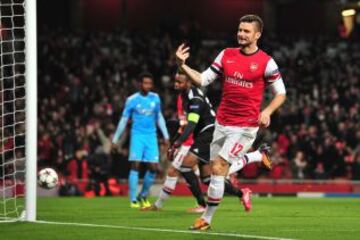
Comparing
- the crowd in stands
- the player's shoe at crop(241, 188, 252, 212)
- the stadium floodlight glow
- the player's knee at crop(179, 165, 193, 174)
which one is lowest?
the crowd in stands

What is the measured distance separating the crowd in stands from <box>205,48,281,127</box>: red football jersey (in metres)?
12.4

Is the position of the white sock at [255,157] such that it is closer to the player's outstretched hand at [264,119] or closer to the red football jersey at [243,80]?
the red football jersey at [243,80]

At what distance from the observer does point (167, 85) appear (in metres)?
28.9

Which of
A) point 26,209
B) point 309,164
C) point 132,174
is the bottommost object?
point 309,164

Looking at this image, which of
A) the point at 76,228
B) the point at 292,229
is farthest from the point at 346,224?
the point at 76,228

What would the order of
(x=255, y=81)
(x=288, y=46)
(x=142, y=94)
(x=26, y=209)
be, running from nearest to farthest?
(x=255, y=81) → (x=26, y=209) → (x=142, y=94) → (x=288, y=46)

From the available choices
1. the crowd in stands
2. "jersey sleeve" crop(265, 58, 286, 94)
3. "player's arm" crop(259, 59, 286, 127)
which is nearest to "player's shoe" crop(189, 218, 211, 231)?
"player's arm" crop(259, 59, 286, 127)

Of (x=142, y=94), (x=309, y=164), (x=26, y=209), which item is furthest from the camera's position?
(x=309, y=164)

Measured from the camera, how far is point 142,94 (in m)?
15.6

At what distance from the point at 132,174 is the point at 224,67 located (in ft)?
21.0

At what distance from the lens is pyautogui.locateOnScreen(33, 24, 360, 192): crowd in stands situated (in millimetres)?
23500

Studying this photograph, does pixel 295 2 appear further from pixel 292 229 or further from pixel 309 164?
pixel 292 229

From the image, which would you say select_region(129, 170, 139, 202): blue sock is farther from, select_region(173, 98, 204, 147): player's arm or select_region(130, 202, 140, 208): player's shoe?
select_region(173, 98, 204, 147): player's arm

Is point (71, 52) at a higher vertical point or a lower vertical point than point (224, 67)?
lower
